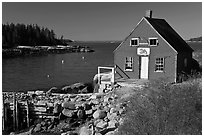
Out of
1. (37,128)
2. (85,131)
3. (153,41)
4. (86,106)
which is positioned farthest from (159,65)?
(37,128)

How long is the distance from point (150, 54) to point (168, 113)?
7.46m

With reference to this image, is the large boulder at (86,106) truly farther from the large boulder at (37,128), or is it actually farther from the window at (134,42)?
A: the window at (134,42)

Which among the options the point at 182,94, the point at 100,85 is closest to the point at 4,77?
the point at 100,85

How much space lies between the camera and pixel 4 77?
92.0 ft

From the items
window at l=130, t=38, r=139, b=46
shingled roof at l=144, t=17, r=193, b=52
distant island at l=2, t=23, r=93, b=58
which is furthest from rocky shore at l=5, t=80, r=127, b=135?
distant island at l=2, t=23, r=93, b=58

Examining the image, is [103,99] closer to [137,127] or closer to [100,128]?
[100,128]

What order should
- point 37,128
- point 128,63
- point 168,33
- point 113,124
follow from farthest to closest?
point 168,33 → point 128,63 → point 37,128 → point 113,124

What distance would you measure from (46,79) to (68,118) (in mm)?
15459

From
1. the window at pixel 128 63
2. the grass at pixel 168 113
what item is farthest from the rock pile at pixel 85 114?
the grass at pixel 168 113

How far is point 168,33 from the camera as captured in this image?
50.6 feet

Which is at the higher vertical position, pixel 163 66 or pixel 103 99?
pixel 163 66

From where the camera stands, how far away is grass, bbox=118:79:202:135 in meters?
6.93

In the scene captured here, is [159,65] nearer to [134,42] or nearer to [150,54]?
[150,54]

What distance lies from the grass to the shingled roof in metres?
6.13
